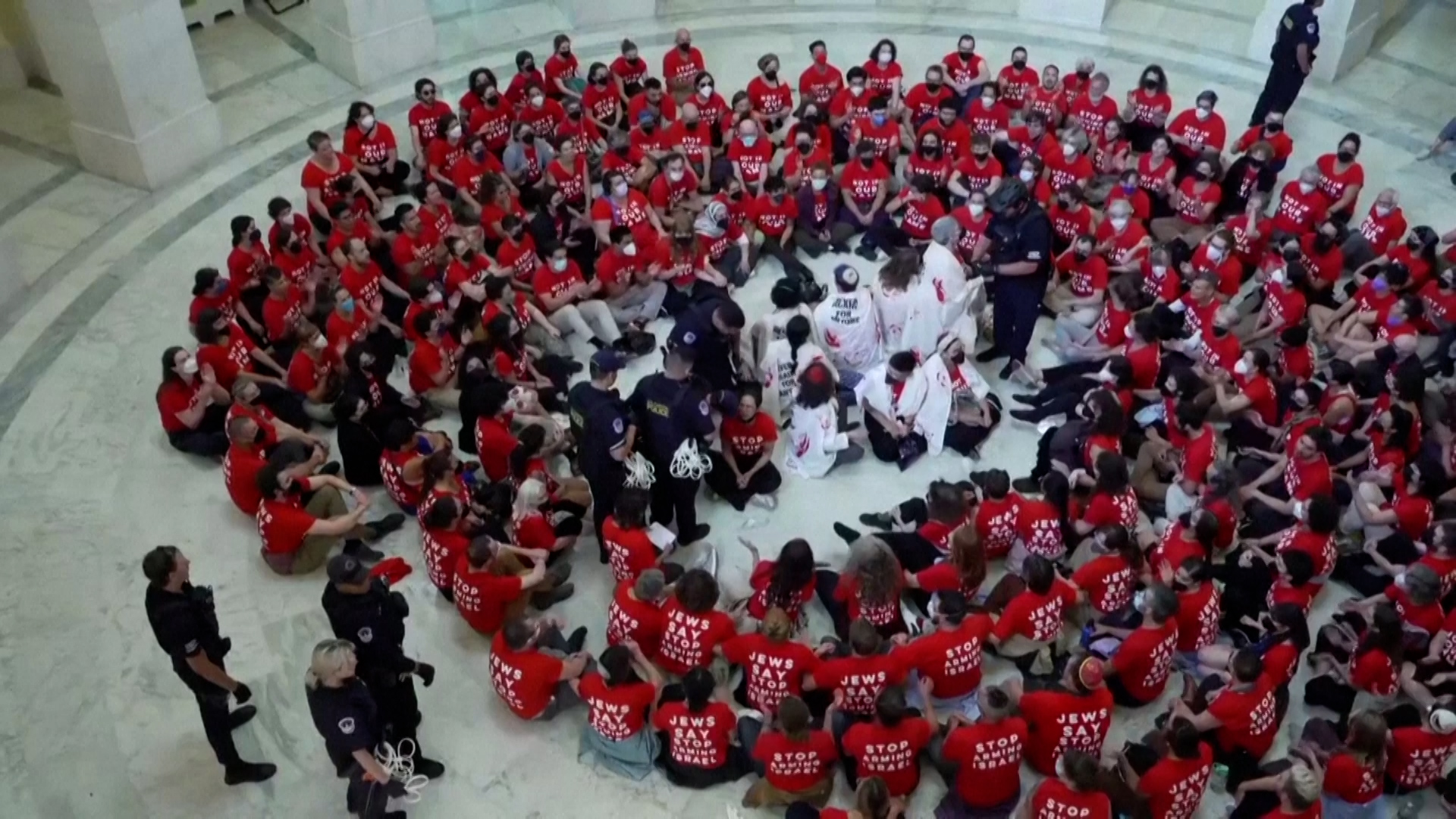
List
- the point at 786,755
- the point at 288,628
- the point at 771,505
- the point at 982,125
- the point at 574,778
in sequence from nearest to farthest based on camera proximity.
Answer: the point at 786,755
the point at 574,778
the point at 288,628
the point at 771,505
the point at 982,125

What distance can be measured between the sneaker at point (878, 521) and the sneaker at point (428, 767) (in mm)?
3161

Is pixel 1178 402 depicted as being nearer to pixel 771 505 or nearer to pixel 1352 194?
pixel 771 505

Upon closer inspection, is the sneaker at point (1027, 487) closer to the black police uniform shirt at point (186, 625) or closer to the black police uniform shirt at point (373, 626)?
the black police uniform shirt at point (373, 626)

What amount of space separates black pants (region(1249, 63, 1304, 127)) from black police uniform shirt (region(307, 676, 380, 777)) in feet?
32.7

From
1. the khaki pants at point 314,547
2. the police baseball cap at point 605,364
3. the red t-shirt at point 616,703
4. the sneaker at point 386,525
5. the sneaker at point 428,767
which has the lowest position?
the sneaker at point 428,767

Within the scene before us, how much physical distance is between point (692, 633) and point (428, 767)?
5.36 feet

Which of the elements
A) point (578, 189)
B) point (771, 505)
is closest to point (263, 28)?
point (578, 189)

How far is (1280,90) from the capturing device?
11828mm

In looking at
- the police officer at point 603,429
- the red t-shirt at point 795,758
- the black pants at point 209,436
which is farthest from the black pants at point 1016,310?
the black pants at point 209,436

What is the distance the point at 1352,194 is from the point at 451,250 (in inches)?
296

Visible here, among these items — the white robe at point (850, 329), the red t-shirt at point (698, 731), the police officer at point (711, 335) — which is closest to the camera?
the red t-shirt at point (698, 731)

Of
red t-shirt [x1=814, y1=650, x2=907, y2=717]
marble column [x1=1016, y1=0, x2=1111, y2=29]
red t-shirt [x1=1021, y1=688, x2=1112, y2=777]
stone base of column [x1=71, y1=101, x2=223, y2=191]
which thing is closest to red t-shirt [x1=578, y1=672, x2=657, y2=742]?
red t-shirt [x1=814, y1=650, x2=907, y2=717]

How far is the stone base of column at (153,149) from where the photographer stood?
11156 mm

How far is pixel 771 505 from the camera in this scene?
26.8 feet
